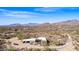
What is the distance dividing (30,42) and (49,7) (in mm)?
506

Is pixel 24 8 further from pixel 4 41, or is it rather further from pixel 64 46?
pixel 64 46

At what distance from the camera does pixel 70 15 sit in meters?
3.18

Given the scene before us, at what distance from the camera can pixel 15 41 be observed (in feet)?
10.4
